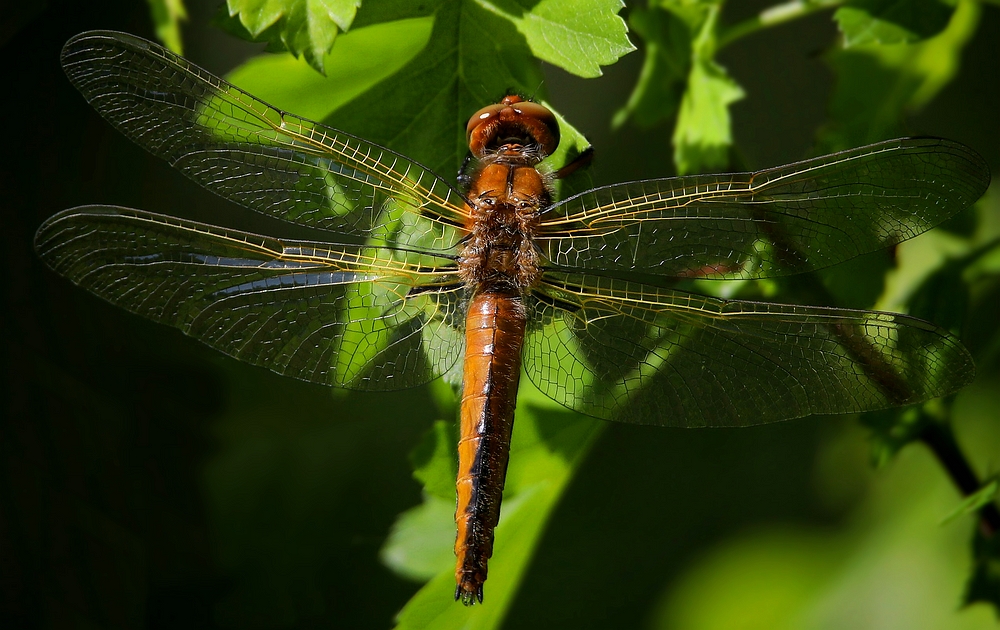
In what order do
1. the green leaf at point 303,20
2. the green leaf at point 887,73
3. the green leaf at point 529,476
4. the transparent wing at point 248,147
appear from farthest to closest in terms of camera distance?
the green leaf at point 887,73 → the green leaf at point 529,476 → the transparent wing at point 248,147 → the green leaf at point 303,20

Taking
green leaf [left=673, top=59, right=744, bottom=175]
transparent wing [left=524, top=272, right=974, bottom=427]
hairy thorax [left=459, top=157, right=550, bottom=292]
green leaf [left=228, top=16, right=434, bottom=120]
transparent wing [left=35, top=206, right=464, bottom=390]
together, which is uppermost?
green leaf [left=673, top=59, right=744, bottom=175]

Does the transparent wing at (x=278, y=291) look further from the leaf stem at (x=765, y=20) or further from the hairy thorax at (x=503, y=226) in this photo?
the leaf stem at (x=765, y=20)

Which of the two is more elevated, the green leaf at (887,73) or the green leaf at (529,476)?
the green leaf at (887,73)

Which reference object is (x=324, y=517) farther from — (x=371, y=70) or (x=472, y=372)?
(x=371, y=70)

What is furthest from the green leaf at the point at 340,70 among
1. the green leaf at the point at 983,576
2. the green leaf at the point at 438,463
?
the green leaf at the point at 983,576

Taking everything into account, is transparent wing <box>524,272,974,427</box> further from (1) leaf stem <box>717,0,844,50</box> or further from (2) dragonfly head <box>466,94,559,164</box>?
(1) leaf stem <box>717,0,844,50</box>

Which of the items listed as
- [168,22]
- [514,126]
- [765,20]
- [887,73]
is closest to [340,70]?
[514,126]

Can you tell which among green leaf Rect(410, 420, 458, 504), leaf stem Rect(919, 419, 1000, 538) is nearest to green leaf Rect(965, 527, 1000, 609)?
leaf stem Rect(919, 419, 1000, 538)
